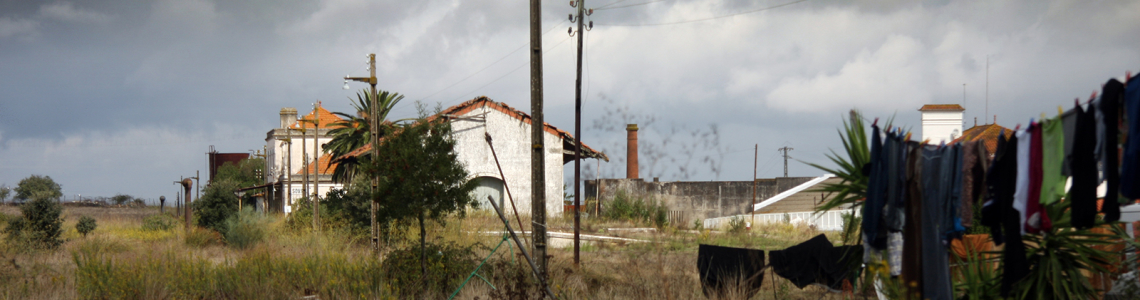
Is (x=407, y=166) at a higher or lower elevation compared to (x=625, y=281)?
higher

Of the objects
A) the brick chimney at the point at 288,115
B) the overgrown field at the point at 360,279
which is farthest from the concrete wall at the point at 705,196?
the brick chimney at the point at 288,115

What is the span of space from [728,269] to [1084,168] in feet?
14.0

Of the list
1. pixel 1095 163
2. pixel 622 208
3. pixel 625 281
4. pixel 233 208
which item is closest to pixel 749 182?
pixel 622 208

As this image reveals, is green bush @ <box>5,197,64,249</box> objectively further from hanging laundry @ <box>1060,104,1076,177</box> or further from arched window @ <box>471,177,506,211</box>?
hanging laundry @ <box>1060,104,1076,177</box>

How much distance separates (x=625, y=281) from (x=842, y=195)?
17.6 ft

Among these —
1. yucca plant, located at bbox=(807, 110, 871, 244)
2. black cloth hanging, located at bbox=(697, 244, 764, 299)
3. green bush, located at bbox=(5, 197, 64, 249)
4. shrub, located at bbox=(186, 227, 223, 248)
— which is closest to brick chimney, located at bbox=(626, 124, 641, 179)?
shrub, located at bbox=(186, 227, 223, 248)

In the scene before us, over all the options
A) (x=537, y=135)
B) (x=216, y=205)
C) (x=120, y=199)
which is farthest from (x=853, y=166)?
(x=120, y=199)

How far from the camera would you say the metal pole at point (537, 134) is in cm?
1007

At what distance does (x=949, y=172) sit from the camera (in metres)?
5.70

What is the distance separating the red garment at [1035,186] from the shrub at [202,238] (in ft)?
65.5

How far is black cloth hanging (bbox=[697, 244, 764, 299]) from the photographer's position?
8.48 m

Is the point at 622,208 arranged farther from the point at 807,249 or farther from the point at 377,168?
the point at 807,249

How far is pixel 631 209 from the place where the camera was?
27.5 metres

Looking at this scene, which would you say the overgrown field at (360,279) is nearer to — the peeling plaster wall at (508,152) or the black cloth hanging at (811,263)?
the black cloth hanging at (811,263)
